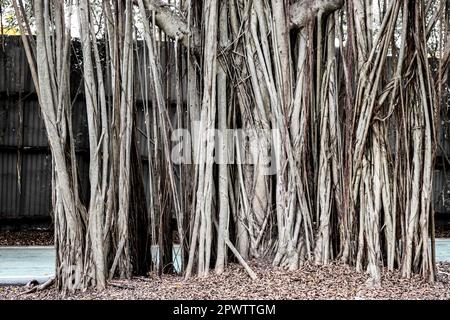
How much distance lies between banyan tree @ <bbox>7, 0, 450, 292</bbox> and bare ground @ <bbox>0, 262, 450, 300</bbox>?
8cm

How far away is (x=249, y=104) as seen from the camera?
429 cm

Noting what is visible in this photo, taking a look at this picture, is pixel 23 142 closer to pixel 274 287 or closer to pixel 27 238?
pixel 27 238

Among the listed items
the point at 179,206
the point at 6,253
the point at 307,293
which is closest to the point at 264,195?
the point at 179,206

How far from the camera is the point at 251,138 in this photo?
14.1 ft

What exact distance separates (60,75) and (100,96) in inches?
10.2

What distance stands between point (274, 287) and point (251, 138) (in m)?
1.02

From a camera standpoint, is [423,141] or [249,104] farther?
[249,104]

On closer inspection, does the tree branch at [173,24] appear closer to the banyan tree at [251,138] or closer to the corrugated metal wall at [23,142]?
the banyan tree at [251,138]

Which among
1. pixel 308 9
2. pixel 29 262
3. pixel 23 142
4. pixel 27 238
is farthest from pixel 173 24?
pixel 27 238

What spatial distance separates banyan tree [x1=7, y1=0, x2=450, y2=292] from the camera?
3879 millimetres

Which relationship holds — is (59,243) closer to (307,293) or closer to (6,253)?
(307,293)

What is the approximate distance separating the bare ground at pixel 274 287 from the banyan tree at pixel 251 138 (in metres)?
0.08

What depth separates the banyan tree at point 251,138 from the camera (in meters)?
3.88

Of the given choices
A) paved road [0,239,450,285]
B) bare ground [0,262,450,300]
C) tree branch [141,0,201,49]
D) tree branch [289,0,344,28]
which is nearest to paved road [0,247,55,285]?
paved road [0,239,450,285]
